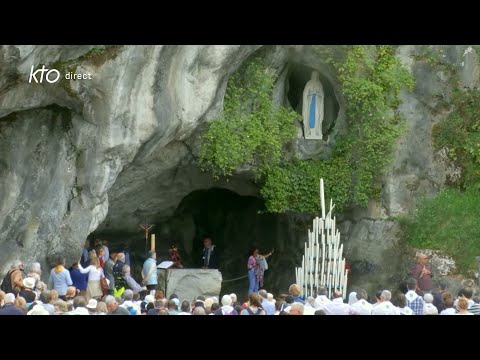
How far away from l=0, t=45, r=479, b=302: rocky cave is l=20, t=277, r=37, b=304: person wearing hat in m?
3.30

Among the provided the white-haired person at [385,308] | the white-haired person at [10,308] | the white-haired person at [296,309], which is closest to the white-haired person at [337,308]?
the white-haired person at [385,308]

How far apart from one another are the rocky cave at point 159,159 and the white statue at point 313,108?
30 centimetres

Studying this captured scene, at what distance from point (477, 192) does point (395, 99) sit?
2.55m

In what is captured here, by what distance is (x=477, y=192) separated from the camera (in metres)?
25.6

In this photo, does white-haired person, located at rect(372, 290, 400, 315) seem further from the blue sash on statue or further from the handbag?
the blue sash on statue

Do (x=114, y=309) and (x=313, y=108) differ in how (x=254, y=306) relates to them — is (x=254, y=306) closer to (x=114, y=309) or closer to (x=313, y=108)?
(x=114, y=309)

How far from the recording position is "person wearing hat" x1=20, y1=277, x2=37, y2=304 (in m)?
17.0

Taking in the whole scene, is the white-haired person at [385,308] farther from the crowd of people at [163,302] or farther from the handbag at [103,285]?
the handbag at [103,285]

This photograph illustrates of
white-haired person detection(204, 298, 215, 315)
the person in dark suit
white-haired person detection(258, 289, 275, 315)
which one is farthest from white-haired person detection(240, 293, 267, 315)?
the person in dark suit

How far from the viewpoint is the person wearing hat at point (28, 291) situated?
55.7ft

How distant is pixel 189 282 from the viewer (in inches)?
934

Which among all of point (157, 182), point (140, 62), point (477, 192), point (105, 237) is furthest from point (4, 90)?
point (477, 192)

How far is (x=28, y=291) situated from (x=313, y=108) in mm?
10759

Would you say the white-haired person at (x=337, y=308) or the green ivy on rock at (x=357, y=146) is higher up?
the green ivy on rock at (x=357, y=146)
